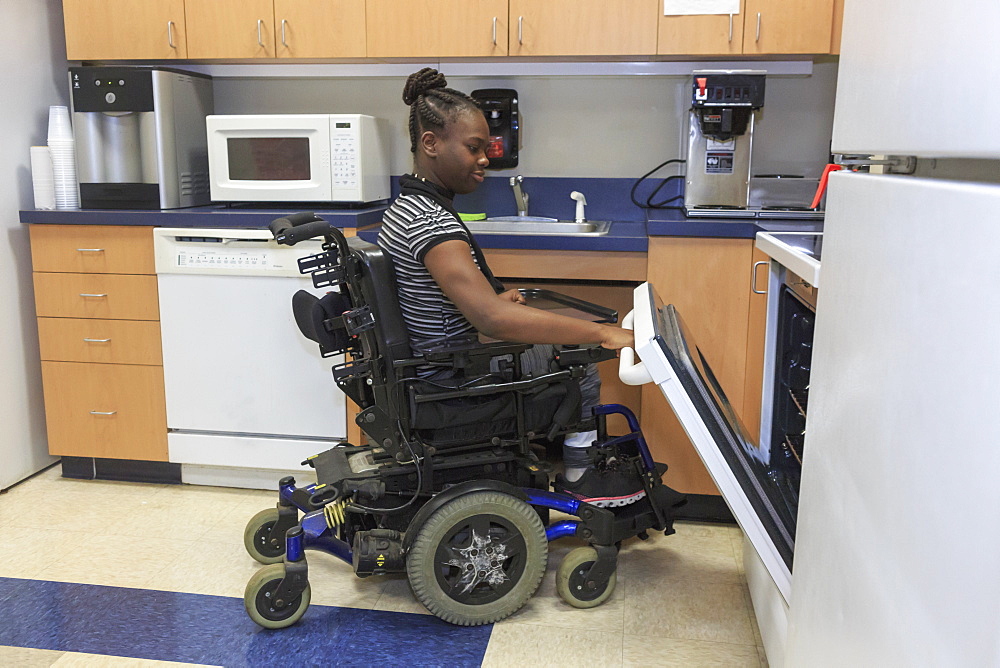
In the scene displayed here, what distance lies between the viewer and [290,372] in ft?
9.02

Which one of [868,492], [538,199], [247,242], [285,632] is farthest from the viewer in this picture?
[538,199]

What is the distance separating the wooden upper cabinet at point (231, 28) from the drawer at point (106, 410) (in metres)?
1.11

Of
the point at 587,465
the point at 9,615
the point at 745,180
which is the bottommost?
the point at 9,615

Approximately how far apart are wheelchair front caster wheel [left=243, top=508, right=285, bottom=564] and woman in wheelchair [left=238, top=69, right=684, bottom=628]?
0.69 feet

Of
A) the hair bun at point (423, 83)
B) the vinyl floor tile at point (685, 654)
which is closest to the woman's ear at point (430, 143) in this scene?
the hair bun at point (423, 83)

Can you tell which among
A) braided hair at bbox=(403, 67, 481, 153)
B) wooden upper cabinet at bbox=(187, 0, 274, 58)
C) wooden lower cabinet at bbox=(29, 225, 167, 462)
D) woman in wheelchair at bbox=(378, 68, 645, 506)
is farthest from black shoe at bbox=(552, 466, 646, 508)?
wooden upper cabinet at bbox=(187, 0, 274, 58)

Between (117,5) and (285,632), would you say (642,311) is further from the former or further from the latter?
(117,5)

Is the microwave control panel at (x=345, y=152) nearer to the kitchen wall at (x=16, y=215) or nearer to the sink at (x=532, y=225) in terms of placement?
the sink at (x=532, y=225)

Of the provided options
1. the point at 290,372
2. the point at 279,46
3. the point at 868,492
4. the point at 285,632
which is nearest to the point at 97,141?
the point at 279,46

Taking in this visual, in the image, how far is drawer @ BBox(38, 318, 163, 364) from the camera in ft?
9.25

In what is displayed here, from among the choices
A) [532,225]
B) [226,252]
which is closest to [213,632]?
[226,252]

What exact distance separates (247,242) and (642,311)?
1.48 m

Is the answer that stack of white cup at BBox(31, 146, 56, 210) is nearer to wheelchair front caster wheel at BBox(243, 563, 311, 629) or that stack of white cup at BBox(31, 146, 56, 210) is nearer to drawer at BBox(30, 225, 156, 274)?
drawer at BBox(30, 225, 156, 274)

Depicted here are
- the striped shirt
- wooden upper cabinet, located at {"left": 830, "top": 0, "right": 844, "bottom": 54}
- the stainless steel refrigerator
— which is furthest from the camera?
wooden upper cabinet, located at {"left": 830, "top": 0, "right": 844, "bottom": 54}
